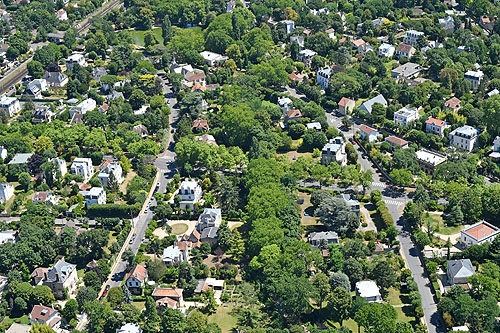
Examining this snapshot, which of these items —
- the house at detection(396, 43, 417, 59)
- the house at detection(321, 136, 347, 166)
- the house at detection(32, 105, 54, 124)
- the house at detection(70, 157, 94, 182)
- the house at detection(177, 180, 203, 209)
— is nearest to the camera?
the house at detection(177, 180, 203, 209)

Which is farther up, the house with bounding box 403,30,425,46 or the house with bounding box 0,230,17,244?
the house with bounding box 0,230,17,244

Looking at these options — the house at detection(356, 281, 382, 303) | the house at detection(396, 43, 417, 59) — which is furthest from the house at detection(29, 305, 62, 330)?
the house at detection(396, 43, 417, 59)

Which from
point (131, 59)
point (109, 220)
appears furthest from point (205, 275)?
point (131, 59)

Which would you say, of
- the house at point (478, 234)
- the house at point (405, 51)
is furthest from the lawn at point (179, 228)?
the house at point (405, 51)

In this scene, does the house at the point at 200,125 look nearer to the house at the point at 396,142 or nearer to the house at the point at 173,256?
the house at the point at 396,142

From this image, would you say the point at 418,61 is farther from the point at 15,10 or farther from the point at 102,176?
the point at 15,10

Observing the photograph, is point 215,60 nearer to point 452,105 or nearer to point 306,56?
point 306,56

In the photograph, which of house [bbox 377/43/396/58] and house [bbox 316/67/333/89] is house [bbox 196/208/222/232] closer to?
house [bbox 316/67/333/89]
